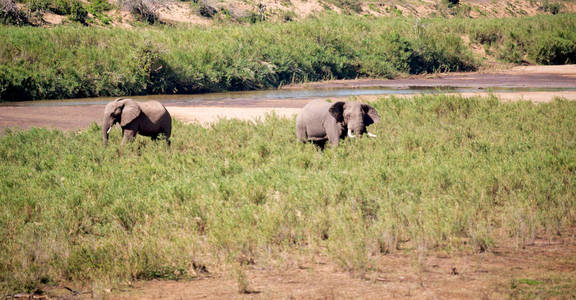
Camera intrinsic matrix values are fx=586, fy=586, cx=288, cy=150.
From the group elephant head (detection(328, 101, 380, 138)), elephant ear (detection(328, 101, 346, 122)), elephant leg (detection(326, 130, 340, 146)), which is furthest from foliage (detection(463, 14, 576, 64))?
elephant leg (detection(326, 130, 340, 146))

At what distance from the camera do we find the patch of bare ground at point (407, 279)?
17.5 feet

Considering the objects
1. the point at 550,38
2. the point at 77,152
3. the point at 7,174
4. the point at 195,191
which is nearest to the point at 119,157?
the point at 77,152

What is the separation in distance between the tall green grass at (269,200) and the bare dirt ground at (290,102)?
658 centimetres

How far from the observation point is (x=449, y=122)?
16562 millimetres

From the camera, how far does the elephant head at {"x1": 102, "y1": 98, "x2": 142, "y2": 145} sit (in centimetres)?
1387

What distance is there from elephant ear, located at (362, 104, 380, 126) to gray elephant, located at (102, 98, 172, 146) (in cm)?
519

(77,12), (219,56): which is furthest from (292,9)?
(219,56)

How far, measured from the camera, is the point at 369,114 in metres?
12.5

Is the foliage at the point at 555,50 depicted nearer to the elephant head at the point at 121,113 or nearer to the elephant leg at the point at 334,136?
the elephant leg at the point at 334,136

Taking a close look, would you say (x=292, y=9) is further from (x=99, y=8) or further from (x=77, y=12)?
(x=77, y=12)

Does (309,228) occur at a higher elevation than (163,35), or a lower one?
lower

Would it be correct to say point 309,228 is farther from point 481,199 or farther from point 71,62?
point 71,62

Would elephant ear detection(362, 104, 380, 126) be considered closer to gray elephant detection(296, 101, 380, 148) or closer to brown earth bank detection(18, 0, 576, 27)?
gray elephant detection(296, 101, 380, 148)

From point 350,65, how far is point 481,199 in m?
35.5
